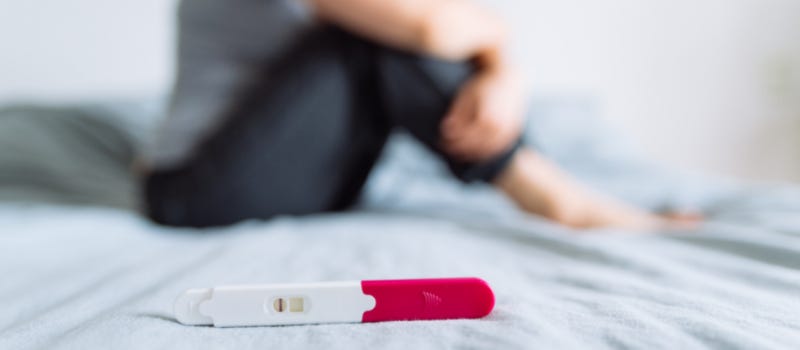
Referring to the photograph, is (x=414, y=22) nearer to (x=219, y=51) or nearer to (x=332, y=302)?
(x=219, y=51)

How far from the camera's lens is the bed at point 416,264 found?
13.2 inches

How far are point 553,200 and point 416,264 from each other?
0.32 m

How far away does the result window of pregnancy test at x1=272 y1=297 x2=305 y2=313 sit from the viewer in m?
0.35

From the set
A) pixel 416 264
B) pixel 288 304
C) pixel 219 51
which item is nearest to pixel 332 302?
pixel 288 304

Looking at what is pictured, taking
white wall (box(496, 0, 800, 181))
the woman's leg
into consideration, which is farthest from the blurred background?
the woman's leg

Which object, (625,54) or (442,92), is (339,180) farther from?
(625,54)

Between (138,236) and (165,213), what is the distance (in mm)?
44

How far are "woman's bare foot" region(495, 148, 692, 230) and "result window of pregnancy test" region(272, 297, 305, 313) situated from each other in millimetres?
477

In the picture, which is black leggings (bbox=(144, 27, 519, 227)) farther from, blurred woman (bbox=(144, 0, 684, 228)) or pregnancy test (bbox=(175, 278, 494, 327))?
pregnancy test (bbox=(175, 278, 494, 327))

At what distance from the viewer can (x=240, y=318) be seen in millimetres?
351

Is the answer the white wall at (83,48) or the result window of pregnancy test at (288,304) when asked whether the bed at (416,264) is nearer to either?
the result window of pregnancy test at (288,304)

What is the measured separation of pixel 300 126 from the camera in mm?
750

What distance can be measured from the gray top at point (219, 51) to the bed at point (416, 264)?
15cm

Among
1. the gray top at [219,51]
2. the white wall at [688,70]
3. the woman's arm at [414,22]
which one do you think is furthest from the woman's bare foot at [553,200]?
the white wall at [688,70]
